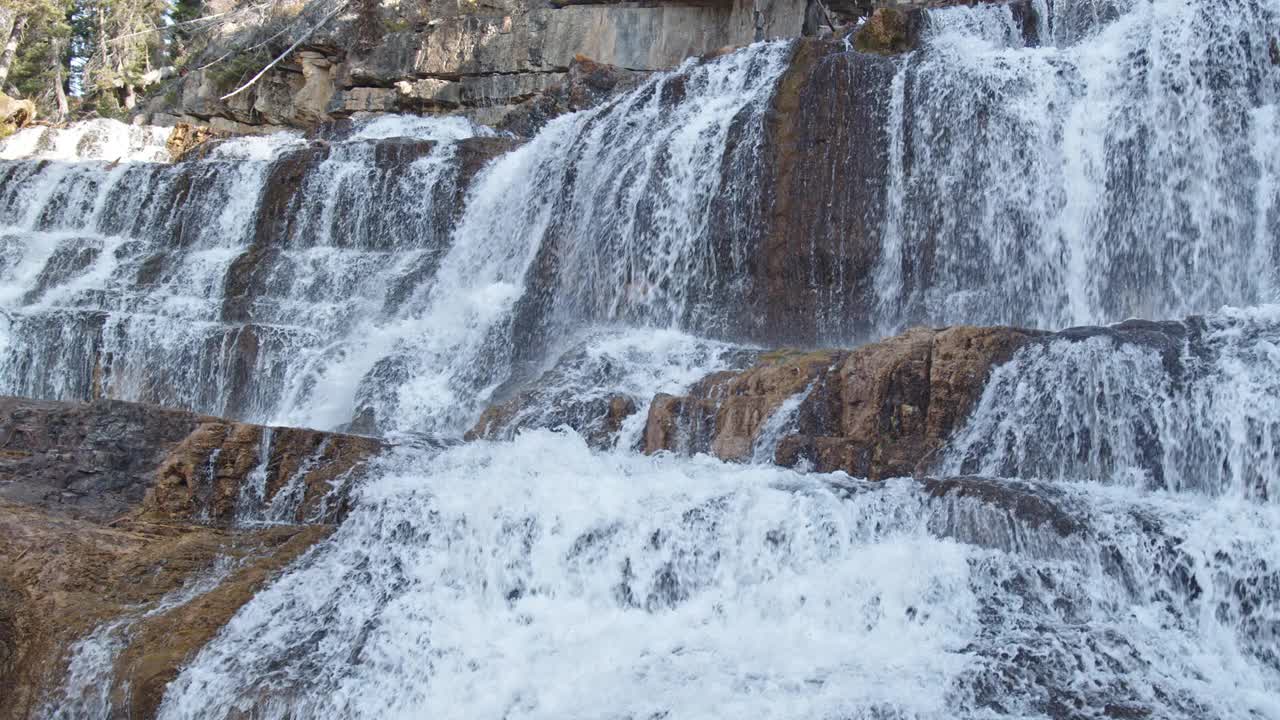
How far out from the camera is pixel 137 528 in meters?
9.31

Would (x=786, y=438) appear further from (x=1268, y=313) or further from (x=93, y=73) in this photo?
(x=93, y=73)

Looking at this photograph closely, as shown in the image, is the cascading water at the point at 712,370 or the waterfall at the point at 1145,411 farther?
the waterfall at the point at 1145,411

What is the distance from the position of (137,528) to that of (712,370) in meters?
6.09

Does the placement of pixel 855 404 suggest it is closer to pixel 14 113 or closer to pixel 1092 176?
pixel 1092 176

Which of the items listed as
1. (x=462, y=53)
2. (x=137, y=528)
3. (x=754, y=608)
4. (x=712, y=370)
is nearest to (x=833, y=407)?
(x=712, y=370)

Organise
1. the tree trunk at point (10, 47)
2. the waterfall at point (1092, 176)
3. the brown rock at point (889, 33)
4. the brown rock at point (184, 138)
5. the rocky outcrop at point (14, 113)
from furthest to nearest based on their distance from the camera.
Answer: the tree trunk at point (10, 47) < the rocky outcrop at point (14, 113) < the brown rock at point (184, 138) < the brown rock at point (889, 33) < the waterfall at point (1092, 176)

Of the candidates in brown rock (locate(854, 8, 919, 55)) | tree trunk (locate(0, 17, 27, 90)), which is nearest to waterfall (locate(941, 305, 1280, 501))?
brown rock (locate(854, 8, 919, 55))

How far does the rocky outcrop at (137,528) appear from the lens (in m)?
7.61

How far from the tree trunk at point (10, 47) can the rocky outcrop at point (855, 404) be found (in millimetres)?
27683

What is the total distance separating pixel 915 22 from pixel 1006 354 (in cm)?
951

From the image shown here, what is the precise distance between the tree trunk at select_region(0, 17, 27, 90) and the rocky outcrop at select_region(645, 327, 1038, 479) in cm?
2768

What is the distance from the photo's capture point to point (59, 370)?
17.4 metres

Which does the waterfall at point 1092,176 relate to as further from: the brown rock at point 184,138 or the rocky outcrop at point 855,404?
the brown rock at point 184,138

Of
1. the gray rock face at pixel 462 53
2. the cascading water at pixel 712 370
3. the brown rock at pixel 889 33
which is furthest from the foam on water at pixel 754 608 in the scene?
the gray rock face at pixel 462 53
